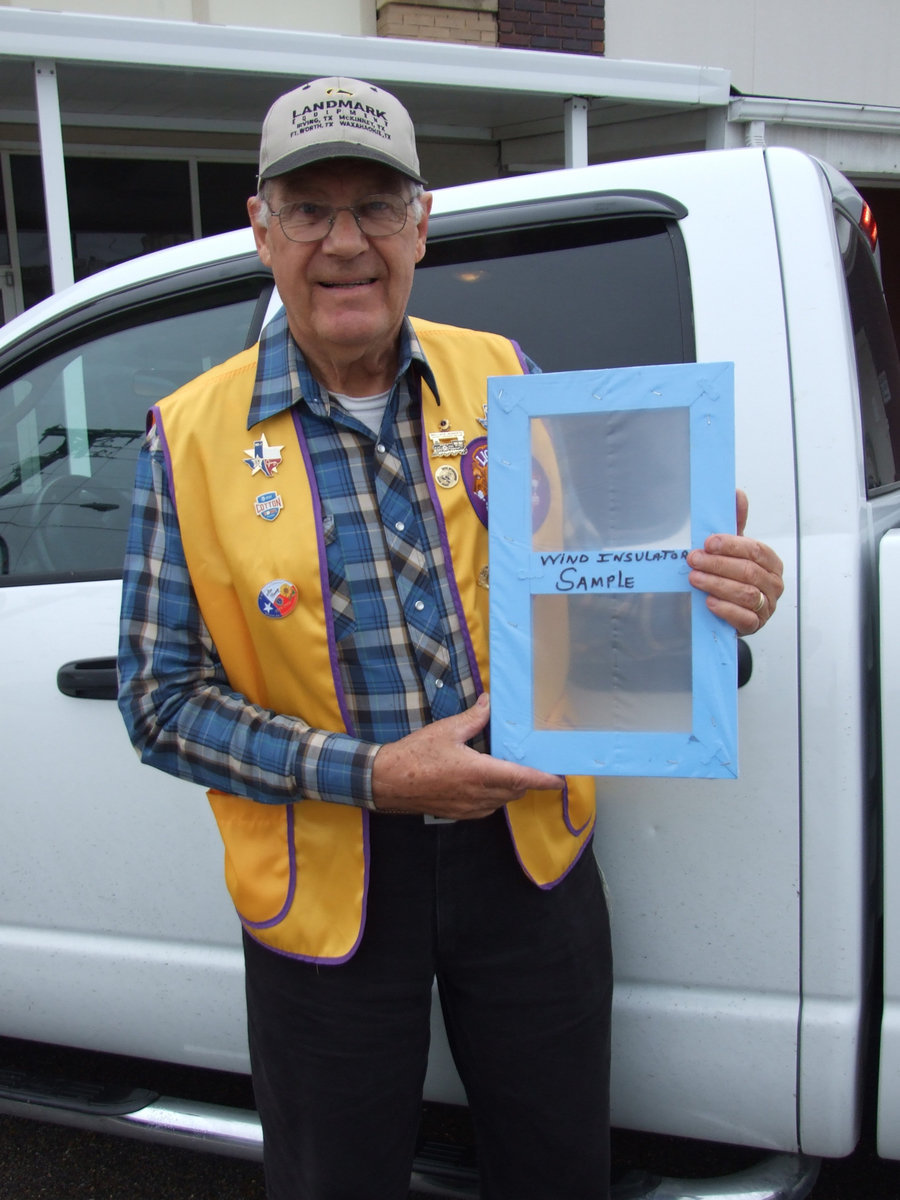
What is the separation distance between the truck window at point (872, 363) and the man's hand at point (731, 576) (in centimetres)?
61

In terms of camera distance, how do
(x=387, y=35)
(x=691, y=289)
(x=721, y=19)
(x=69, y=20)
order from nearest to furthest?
(x=691, y=289)
(x=69, y=20)
(x=387, y=35)
(x=721, y=19)

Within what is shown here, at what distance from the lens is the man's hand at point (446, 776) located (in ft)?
4.39

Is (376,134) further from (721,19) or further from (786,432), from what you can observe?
(721,19)

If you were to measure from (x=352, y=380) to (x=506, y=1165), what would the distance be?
1232 mm

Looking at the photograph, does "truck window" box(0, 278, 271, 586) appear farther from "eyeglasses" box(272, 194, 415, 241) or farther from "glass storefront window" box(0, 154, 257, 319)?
"glass storefront window" box(0, 154, 257, 319)

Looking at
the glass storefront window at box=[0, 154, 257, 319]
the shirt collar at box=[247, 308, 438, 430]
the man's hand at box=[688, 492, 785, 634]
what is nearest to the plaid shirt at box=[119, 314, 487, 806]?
the shirt collar at box=[247, 308, 438, 430]

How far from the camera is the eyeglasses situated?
4.76 feet

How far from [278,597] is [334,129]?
64 cm

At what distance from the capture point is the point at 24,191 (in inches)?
303

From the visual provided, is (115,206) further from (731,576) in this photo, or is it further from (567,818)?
(731,576)

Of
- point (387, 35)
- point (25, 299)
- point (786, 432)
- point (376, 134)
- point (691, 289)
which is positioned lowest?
point (786, 432)

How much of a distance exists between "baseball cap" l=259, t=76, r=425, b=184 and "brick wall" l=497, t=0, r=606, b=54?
24.9ft

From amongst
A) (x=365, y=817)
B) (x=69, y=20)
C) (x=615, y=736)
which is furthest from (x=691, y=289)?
(x=69, y=20)

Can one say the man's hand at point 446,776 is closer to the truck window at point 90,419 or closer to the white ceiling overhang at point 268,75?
the truck window at point 90,419
